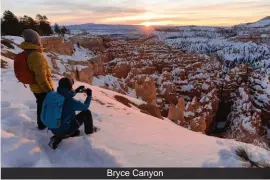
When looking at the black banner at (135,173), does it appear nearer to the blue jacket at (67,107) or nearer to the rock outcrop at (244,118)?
the blue jacket at (67,107)

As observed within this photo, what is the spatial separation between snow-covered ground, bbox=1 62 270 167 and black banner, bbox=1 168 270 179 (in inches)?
Result: 5.5

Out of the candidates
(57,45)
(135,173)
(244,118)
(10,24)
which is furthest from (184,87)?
(135,173)

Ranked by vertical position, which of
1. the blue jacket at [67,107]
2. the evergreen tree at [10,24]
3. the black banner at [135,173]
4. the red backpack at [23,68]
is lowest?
the black banner at [135,173]

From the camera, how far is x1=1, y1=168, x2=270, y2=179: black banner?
2.96m

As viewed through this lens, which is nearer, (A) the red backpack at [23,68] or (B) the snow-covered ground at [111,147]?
(B) the snow-covered ground at [111,147]

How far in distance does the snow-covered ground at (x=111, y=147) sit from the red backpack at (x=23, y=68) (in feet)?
2.25

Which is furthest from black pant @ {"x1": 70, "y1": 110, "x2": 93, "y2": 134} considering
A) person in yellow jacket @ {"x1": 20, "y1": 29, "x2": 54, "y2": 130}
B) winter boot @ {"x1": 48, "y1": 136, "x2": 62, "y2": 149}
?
person in yellow jacket @ {"x1": 20, "y1": 29, "x2": 54, "y2": 130}

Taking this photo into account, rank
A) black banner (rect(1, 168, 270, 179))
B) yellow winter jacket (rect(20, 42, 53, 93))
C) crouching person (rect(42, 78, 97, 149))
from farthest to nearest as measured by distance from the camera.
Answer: yellow winter jacket (rect(20, 42, 53, 93)), crouching person (rect(42, 78, 97, 149)), black banner (rect(1, 168, 270, 179))

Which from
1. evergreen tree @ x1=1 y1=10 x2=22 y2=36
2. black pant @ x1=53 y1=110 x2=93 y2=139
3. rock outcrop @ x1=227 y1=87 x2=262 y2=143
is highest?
evergreen tree @ x1=1 y1=10 x2=22 y2=36

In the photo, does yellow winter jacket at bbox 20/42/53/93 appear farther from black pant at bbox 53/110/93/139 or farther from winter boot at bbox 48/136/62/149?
winter boot at bbox 48/136/62/149

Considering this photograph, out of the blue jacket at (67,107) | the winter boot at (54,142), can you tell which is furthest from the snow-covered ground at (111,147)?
the blue jacket at (67,107)

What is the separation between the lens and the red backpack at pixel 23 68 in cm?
368

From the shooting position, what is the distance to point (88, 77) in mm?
18453

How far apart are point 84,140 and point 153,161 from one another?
95 centimetres
